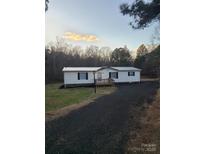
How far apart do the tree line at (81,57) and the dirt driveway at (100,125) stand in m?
0.28

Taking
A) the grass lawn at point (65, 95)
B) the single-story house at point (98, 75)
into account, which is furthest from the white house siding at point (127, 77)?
the grass lawn at point (65, 95)

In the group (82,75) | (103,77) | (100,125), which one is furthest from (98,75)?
(100,125)

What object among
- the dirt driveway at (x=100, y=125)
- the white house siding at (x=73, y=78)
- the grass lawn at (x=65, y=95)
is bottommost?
the dirt driveway at (x=100, y=125)

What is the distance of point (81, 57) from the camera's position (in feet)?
6.39

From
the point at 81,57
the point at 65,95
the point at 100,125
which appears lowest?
the point at 100,125

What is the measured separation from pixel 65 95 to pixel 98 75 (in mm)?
374

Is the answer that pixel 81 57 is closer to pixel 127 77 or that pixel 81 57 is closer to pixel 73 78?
pixel 73 78

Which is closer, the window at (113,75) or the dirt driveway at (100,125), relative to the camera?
the dirt driveway at (100,125)

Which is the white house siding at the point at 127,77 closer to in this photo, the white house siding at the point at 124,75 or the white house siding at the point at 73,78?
the white house siding at the point at 124,75

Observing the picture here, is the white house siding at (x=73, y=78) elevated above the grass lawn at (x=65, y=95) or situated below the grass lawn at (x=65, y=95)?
above

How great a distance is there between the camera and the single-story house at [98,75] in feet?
6.51

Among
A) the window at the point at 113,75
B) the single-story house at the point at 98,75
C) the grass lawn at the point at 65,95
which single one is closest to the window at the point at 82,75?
the single-story house at the point at 98,75
